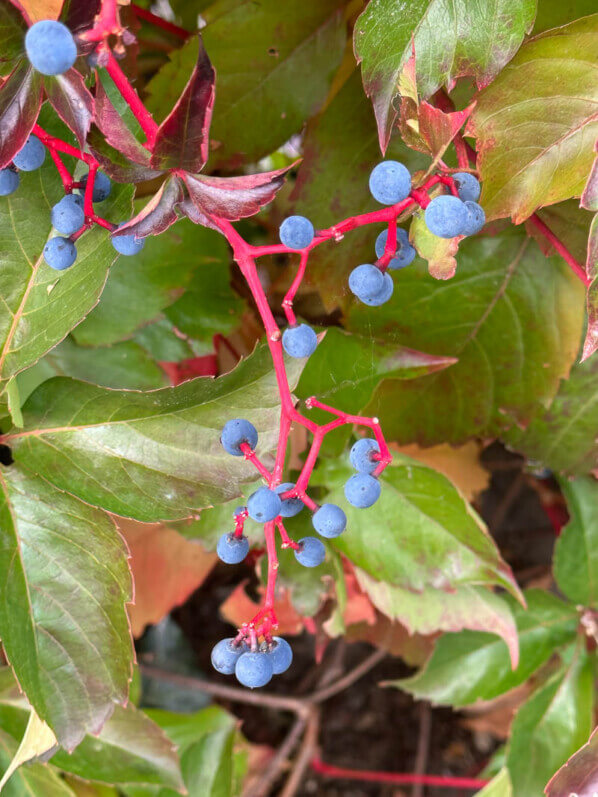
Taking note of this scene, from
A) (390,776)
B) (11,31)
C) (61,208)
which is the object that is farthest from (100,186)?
→ (390,776)

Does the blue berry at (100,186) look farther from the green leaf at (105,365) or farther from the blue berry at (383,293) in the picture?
the green leaf at (105,365)

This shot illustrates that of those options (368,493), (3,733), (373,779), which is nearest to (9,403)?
(368,493)

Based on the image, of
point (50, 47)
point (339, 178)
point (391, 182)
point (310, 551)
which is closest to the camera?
point (50, 47)

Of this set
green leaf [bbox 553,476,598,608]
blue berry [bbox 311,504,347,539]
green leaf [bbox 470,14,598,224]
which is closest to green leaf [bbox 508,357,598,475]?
green leaf [bbox 553,476,598,608]

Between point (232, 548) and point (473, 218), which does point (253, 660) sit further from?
point (473, 218)

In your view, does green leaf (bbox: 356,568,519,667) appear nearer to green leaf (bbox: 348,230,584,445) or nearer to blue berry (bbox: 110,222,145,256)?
green leaf (bbox: 348,230,584,445)

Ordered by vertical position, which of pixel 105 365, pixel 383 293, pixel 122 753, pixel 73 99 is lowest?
pixel 122 753

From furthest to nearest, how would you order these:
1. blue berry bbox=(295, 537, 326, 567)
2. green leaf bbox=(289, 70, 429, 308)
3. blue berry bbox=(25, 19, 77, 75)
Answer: green leaf bbox=(289, 70, 429, 308) → blue berry bbox=(295, 537, 326, 567) → blue berry bbox=(25, 19, 77, 75)

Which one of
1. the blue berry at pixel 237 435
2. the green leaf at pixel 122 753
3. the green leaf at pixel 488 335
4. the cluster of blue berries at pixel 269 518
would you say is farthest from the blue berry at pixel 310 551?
the green leaf at pixel 122 753
